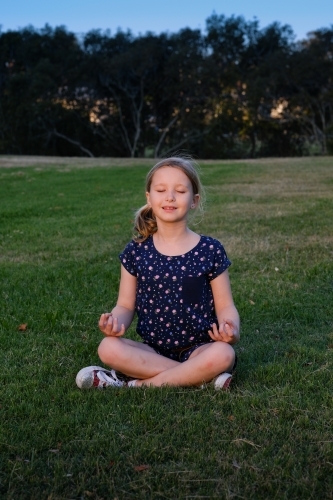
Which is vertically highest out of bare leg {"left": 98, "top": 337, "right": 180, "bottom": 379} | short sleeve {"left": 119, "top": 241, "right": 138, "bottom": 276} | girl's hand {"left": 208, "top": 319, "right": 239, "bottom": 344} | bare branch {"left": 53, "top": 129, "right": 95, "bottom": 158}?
short sleeve {"left": 119, "top": 241, "right": 138, "bottom": 276}

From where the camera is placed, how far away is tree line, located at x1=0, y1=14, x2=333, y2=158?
39.3 m

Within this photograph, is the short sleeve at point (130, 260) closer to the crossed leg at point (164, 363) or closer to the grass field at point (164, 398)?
the crossed leg at point (164, 363)

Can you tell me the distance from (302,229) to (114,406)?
5241mm

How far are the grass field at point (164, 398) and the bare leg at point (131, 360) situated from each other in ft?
0.53

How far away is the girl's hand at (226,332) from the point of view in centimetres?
322

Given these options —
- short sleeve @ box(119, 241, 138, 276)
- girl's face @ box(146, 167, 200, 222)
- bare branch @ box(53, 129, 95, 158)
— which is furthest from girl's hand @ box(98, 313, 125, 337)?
bare branch @ box(53, 129, 95, 158)

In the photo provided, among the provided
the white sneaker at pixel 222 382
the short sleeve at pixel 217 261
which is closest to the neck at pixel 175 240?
the short sleeve at pixel 217 261

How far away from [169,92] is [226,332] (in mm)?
38885

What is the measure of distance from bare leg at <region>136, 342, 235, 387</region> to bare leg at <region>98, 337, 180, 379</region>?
0.07 meters

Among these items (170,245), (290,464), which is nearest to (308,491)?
(290,464)

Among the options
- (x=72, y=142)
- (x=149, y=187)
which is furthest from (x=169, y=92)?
(x=149, y=187)

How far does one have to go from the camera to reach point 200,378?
10.7ft

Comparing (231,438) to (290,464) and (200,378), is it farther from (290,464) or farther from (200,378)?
(200,378)

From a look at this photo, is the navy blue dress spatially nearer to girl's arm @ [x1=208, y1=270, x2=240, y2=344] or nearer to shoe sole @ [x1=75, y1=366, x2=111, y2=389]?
girl's arm @ [x1=208, y1=270, x2=240, y2=344]
